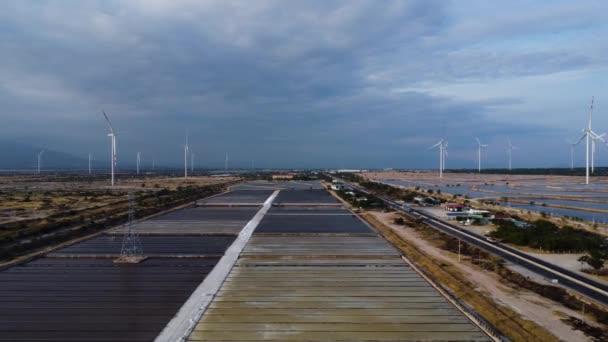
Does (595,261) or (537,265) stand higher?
(595,261)

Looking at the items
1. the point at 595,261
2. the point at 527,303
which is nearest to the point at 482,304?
the point at 527,303

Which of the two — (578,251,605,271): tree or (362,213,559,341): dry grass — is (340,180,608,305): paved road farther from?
(362,213,559,341): dry grass

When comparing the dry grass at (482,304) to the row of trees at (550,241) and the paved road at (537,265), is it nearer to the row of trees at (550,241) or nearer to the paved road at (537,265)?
the paved road at (537,265)

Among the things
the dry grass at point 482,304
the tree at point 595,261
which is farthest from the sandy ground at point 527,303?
the tree at point 595,261

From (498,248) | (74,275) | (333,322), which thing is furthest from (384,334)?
(498,248)

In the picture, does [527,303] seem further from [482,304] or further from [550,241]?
[550,241]

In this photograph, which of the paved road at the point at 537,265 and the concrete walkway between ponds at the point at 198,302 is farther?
the paved road at the point at 537,265

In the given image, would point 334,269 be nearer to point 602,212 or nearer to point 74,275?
point 74,275

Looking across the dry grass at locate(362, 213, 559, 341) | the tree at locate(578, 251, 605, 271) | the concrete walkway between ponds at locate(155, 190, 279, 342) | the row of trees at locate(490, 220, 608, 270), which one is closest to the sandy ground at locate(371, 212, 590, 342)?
the dry grass at locate(362, 213, 559, 341)
